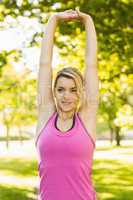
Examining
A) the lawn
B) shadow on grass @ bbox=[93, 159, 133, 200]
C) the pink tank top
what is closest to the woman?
the pink tank top

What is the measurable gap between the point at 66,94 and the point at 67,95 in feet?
0.03

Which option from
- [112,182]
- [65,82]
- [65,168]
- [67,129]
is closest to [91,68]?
[65,82]

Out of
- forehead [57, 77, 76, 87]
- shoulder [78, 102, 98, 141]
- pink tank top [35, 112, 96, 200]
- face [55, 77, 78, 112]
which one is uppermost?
forehead [57, 77, 76, 87]

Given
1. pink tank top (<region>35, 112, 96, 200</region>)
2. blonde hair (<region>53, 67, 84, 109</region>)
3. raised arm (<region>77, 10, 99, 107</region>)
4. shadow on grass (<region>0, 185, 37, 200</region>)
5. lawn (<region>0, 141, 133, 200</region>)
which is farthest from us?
lawn (<region>0, 141, 133, 200</region>)

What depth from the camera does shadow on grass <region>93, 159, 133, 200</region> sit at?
15508 millimetres

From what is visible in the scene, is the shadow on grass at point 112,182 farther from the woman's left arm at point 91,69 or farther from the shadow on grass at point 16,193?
the woman's left arm at point 91,69

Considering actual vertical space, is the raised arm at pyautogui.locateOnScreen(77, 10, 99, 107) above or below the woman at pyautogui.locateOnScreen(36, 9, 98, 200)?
above

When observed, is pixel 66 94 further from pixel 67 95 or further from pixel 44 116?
pixel 44 116

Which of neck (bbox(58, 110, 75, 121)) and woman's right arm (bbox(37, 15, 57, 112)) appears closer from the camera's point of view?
neck (bbox(58, 110, 75, 121))

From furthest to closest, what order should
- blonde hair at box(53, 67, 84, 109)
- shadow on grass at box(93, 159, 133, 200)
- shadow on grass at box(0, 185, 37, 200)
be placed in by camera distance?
shadow on grass at box(93, 159, 133, 200), shadow on grass at box(0, 185, 37, 200), blonde hair at box(53, 67, 84, 109)

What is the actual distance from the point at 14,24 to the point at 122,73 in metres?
4.21

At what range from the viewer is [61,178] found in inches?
154

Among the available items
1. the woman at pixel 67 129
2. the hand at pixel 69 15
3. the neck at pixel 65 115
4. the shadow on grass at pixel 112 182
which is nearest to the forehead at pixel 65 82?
the woman at pixel 67 129

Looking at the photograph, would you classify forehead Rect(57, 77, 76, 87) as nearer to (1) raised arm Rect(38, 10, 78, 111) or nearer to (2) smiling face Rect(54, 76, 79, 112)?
(2) smiling face Rect(54, 76, 79, 112)
